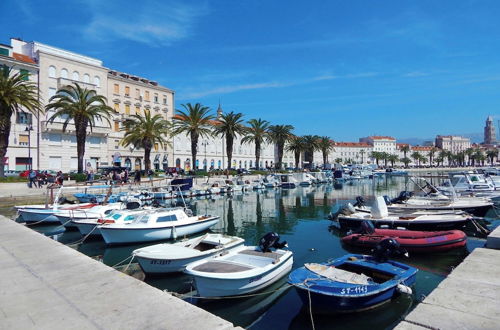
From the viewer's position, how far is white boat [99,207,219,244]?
56.2ft

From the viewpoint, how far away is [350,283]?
9266 mm

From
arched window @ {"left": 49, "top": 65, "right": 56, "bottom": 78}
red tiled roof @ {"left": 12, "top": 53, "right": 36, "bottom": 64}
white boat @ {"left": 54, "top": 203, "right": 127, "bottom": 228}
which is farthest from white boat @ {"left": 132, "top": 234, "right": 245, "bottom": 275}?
arched window @ {"left": 49, "top": 65, "right": 56, "bottom": 78}

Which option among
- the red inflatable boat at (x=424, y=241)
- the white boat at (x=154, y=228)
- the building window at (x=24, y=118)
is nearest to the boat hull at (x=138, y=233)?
the white boat at (x=154, y=228)

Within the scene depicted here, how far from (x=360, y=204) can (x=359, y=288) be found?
16.9 m

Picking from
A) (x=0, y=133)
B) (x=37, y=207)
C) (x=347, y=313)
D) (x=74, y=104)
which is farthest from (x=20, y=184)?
(x=347, y=313)

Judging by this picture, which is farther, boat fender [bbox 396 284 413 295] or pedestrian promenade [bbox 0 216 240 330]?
boat fender [bbox 396 284 413 295]

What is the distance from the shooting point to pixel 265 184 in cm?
6094

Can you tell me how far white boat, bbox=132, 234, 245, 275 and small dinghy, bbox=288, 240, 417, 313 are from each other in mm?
4172

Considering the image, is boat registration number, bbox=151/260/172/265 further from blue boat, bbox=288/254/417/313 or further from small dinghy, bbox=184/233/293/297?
blue boat, bbox=288/254/417/313

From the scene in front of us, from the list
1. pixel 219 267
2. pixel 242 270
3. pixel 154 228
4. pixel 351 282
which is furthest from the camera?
pixel 154 228

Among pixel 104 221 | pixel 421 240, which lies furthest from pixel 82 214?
pixel 421 240

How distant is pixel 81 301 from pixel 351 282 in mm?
7122

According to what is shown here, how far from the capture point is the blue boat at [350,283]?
8836 mm

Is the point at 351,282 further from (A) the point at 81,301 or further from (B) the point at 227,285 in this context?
(A) the point at 81,301
